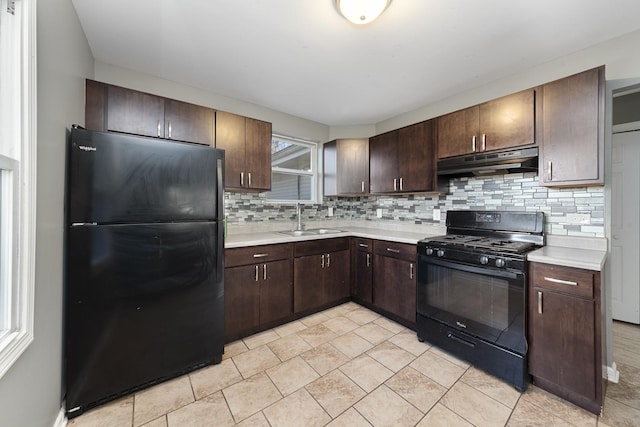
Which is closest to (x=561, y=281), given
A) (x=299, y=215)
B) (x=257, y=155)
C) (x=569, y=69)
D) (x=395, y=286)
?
(x=395, y=286)

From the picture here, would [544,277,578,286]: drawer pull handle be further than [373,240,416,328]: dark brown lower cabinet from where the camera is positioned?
No

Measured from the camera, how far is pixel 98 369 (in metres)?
1.48

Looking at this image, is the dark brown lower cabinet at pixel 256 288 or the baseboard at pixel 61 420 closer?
the baseboard at pixel 61 420

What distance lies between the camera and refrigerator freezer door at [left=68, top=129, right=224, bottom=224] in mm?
1434

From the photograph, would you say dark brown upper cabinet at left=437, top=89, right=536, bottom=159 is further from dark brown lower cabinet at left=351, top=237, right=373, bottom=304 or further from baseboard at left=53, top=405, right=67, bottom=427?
baseboard at left=53, top=405, right=67, bottom=427

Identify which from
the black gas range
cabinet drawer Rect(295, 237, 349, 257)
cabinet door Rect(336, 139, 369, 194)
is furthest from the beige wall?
cabinet drawer Rect(295, 237, 349, 257)

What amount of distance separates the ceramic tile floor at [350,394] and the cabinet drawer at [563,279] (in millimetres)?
721

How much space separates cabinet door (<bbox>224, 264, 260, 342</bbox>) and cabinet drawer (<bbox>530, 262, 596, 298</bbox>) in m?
2.14

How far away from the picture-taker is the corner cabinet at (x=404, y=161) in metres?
2.61

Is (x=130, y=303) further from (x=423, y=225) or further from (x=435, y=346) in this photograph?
(x=423, y=225)

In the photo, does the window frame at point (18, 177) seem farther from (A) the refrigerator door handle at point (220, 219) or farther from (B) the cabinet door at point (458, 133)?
(B) the cabinet door at point (458, 133)

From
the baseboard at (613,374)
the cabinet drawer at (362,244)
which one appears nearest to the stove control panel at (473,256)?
the cabinet drawer at (362,244)

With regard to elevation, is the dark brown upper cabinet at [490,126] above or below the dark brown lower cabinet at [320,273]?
above

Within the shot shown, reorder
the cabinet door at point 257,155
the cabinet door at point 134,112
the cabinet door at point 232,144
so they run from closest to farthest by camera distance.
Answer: the cabinet door at point 134,112 < the cabinet door at point 232,144 < the cabinet door at point 257,155
